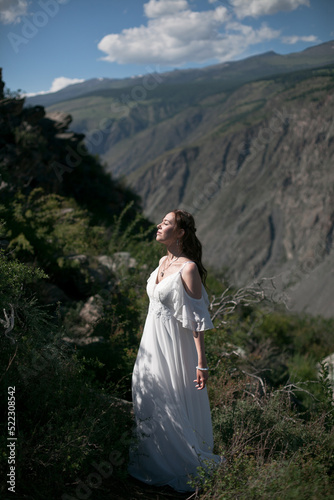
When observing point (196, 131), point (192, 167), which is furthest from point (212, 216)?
point (196, 131)

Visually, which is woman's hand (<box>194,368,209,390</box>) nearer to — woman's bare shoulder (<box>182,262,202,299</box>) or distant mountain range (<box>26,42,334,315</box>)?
woman's bare shoulder (<box>182,262,202,299</box>)

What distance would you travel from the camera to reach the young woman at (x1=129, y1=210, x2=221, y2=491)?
2.90 metres

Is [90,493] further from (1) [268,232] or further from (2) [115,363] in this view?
(1) [268,232]

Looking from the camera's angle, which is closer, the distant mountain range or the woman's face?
the woman's face

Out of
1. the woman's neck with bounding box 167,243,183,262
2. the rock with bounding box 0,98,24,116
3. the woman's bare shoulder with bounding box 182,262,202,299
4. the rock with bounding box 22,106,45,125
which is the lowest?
the woman's bare shoulder with bounding box 182,262,202,299

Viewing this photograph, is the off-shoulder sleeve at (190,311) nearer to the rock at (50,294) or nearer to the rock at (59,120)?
the rock at (50,294)

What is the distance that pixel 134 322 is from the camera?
16.3 feet

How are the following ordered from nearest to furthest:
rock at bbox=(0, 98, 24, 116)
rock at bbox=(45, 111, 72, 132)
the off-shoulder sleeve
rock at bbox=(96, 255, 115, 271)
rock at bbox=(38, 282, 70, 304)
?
the off-shoulder sleeve
rock at bbox=(38, 282, 70, 304)
rock at bbox=(96, 255, 115, 271)
rock at bbox=(0, 98, 24, 116)
rock at bbox=(45, 111, 72, 132)

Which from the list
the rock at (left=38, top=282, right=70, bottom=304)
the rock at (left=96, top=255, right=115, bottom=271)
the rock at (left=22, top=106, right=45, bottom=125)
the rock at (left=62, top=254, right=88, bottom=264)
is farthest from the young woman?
the rock at (left=22, top=106, right=45, bottom=125)

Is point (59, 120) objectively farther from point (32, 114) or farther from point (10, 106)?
point (10, 106)

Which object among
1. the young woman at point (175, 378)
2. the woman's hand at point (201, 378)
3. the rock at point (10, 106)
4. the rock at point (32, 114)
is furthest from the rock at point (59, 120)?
the woman's hand at point (201, 378)

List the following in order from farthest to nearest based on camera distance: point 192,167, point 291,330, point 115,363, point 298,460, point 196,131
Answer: point 196,131 → point 192,167 → point 291,330 → point 115,363 → point 298,460

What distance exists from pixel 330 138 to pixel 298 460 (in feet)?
339

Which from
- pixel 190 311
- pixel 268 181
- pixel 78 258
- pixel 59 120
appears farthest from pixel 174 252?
pixel 268 181
